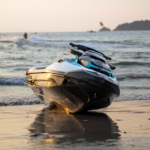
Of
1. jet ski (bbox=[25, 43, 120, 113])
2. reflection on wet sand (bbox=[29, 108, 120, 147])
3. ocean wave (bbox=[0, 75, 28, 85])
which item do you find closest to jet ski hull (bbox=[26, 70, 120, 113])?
jet ski (bbox=[25, 43, 120, 113])

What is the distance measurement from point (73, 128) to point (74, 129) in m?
0.07

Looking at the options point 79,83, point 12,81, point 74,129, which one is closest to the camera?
point 74,129

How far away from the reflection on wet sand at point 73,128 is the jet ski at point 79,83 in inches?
11.0

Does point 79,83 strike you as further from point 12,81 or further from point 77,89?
point 12,81

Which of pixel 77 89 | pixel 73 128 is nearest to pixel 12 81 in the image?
pixel 77 89

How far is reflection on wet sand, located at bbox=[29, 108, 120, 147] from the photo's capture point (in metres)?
4.02

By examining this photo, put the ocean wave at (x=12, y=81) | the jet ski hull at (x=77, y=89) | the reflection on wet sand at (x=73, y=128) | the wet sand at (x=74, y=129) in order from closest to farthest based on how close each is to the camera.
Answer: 1. the wet sand at (x=74, y=129)
2. the reflection on wet sand at (x=73, y=128)
3. the jet ski hull at (x=77, y=89)
4. the ocean wave at (x=12, y=81)

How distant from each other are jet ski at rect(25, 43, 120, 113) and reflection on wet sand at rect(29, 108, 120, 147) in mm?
280

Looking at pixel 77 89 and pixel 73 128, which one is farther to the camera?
pixel 77 89

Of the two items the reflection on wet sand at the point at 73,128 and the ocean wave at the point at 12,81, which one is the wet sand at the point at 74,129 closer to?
the reflection on wet sand at the point at 73,128

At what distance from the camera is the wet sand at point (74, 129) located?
3.69 meters

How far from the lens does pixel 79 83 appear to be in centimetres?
488

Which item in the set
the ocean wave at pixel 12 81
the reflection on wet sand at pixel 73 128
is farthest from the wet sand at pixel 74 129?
the ocean wave at pixel 12 81

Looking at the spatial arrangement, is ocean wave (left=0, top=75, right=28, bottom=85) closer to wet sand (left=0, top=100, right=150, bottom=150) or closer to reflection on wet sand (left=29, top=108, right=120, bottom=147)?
wet sand (left=0, top=100, right=150, bottom=150)
